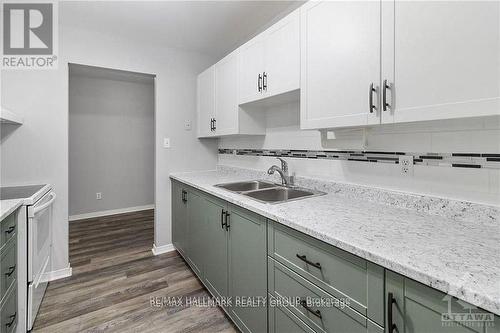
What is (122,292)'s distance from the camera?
2.05 metres

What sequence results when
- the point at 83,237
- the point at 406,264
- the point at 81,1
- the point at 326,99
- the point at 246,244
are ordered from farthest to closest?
the point at 83,237
the point at 81,1
the point at 246,244
the point at 326,99
the point at 406,264

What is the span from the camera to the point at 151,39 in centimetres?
261

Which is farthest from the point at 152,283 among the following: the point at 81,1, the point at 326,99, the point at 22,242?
the point at 81,1

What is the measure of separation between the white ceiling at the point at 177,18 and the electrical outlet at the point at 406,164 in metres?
1.54

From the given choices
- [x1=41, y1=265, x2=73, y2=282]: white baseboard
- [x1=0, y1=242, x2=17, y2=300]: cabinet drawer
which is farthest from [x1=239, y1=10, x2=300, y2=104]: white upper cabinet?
[x1=41, y1=265, x2=73, y2=282]: white baseboard

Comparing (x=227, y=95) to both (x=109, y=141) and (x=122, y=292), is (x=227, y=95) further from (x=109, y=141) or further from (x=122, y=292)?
(x=109, y=141)

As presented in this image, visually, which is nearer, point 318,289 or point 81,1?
point 318,289

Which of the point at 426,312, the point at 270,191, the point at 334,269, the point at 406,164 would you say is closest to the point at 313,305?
the point at 334,269

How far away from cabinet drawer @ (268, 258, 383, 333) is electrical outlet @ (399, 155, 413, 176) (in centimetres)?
81

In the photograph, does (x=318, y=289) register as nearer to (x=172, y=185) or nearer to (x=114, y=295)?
(x=114, y=295)

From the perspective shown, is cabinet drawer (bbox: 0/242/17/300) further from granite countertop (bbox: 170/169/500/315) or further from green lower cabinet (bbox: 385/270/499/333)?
green lower cabinet (bbox: 385/270/499/333)

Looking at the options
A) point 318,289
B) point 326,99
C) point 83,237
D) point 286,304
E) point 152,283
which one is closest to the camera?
point 318,289

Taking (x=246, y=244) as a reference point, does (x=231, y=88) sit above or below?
above

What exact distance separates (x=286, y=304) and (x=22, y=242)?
1661mm
